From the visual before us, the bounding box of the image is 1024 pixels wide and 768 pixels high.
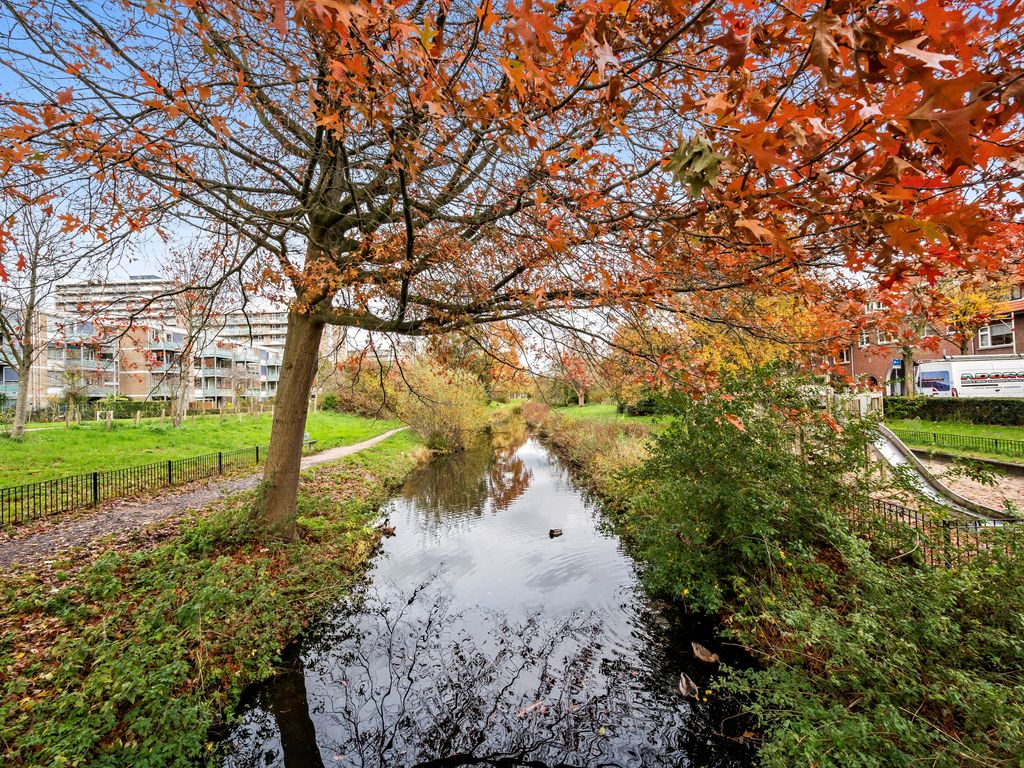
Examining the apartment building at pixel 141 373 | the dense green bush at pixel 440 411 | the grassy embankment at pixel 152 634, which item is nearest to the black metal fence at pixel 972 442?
the dense green bush at pixel 440 411

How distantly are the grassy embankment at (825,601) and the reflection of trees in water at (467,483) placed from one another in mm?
6853

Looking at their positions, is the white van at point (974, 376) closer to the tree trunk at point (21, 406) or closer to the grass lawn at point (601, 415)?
the grass lawn at point (601, 415)

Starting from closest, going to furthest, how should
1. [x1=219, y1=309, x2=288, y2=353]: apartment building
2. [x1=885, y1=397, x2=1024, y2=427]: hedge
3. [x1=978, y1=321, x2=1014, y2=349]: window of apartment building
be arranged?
[x1=219, y1=309, x2=288, y2=353]: apartment building
[x1=885, y1=397, x2=1024, y2=427]: hedge
[x1=978, y1=321, x2=1014, y2=349]: window of apartment building

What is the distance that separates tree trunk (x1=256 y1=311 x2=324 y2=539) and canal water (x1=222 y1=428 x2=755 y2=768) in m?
2.12

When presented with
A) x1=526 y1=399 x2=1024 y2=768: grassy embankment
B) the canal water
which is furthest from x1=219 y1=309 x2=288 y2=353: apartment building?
x1=526 y1=399 x2=1024 y2=768: grassy embankment

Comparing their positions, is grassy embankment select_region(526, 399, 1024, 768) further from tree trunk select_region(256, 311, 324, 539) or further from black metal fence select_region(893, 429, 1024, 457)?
black metal fence select_region(893, 429, 1024, 457)

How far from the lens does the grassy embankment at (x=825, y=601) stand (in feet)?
10.1

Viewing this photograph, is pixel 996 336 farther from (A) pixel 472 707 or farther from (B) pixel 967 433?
(A) pixel 472 707

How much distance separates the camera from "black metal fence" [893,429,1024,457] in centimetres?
1186

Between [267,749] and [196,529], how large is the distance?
4.18m

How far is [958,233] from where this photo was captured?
131 centimetres

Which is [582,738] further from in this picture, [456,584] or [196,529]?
[196,529]

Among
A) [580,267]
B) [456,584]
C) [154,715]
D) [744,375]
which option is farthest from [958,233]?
[456,584]

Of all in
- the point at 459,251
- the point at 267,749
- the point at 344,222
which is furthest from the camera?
the point at 344,222
